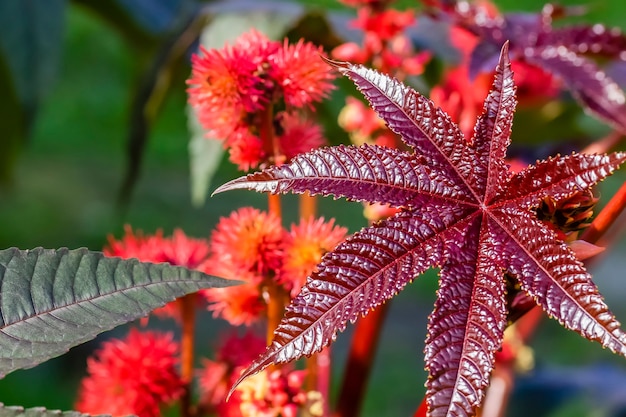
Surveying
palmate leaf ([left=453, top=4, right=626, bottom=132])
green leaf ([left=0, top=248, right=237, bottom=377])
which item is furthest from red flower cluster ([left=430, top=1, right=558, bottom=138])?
green leaf ([left=0, top=248, right=237, bottom=377])

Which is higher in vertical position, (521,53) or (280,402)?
(521,53)

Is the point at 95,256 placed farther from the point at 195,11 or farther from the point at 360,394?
the point at 195,11

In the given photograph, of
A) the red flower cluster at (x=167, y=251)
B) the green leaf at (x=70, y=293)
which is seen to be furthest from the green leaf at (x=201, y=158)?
the green leaf at (x=70, y=293)

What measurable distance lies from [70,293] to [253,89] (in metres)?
0.10

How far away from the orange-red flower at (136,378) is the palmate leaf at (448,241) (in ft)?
0.49

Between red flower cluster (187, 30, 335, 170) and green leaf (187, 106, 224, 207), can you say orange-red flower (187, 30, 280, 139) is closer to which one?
red flower cluster (187, 30, 335, 170)

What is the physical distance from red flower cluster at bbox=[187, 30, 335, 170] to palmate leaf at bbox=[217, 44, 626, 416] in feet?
0.17

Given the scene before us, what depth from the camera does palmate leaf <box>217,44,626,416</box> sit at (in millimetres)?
215

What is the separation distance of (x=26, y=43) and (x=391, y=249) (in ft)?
1.36

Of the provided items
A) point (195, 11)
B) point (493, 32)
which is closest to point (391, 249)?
point (493, 32)

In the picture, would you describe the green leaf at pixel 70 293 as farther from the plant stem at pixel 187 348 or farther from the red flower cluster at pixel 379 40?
the red flower cluster at pixel 379 40

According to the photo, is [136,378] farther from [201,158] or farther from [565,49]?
[565,49]

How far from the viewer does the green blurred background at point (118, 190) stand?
795 millimetres

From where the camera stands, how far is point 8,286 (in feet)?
0.80
